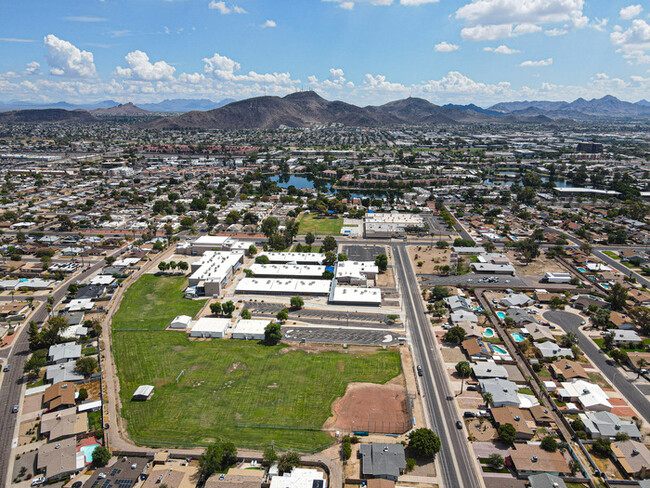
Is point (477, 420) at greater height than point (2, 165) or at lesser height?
lesser

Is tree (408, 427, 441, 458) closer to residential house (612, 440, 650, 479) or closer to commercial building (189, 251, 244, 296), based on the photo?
residential house (612, 440, 650, 479)

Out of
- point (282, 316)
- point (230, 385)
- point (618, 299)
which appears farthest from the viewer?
point (618, 299)

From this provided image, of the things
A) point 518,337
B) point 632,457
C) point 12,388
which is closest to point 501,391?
point 632,457

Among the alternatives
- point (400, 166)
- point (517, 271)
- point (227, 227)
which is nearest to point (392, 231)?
point (517, 271)

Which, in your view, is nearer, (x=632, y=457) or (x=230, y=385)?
(x=632, y=457)

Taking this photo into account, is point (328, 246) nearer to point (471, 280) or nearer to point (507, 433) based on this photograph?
point (471, 280)

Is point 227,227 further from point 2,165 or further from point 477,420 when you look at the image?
point 2,165

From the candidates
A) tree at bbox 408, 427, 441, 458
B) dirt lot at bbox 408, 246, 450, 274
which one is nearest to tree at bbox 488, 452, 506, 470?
tree at bbox 408, 427, 441, 458
